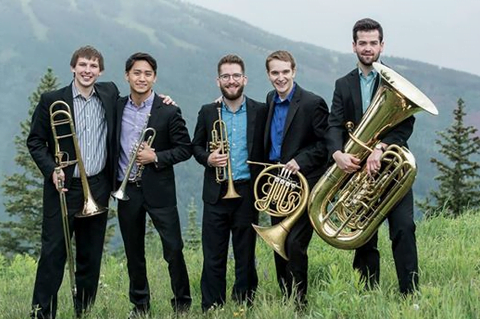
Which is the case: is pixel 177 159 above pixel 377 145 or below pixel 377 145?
below

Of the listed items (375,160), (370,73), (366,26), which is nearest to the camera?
(375,160)

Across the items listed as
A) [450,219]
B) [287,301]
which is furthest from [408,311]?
[450,219]

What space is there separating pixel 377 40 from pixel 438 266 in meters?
A: 2.08

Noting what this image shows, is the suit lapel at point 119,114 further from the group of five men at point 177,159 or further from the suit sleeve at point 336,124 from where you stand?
the suit sleeve at point 336,124

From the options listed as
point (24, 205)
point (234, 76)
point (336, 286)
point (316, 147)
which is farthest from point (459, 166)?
point (336, 286)

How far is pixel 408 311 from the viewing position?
375cm

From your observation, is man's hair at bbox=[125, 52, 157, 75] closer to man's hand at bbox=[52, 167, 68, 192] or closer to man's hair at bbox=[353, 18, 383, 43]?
man's hand at bbox=[52, 167, 68, 192]

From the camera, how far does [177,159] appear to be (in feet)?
16.8

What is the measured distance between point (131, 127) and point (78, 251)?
113cm

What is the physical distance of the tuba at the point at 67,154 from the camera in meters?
4.95

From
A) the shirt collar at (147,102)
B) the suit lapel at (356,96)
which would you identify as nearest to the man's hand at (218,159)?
the shirt collar at (147,102)

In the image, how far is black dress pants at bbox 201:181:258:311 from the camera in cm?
521

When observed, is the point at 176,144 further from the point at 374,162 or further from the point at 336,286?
the point at 336,286

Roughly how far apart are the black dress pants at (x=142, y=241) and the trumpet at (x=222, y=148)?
18.3 inches
